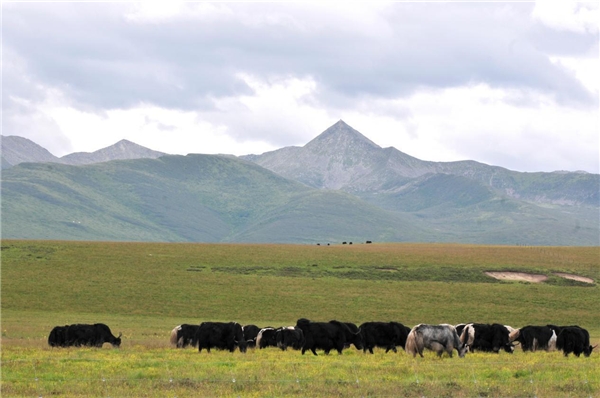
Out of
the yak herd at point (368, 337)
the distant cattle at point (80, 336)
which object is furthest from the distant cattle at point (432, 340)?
the distant cattle at point (80, 336)

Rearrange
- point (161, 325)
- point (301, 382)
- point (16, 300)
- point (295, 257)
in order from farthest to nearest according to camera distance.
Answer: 1. point (295, 257)
2. point (16, 300)
3. point (161, 325)
4. point (301, 382)

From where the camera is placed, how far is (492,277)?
9194 centimetres

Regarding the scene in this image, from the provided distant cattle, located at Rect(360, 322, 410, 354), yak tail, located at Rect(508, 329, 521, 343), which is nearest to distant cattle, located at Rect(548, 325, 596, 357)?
yak tail, located at Rect(508, 329, 521, 343)

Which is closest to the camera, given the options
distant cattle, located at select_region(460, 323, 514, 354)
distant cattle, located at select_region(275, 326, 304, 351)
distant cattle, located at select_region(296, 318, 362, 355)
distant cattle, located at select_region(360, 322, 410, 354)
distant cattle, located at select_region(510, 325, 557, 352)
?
distant cattle, located at select_region(296, 318, 362, 355)

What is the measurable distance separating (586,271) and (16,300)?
63009mm

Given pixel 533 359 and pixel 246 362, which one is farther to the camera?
pixel 533 359

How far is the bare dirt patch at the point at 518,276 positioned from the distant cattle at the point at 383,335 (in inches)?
2243

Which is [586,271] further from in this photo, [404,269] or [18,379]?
[18,379]

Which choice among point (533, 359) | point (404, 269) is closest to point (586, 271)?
point (404, 269)

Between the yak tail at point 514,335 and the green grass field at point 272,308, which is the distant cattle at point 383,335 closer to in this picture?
the green grass field at point 272,308

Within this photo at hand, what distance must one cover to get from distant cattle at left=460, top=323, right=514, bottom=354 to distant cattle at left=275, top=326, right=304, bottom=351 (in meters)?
7.41

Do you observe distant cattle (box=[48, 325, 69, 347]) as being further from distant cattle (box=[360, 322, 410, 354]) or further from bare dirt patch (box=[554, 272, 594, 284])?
bare dirt patch (box=[554, 272, 594, 284])

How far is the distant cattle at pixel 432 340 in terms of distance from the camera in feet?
108

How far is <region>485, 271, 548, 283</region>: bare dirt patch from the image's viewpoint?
9175 centimetres
